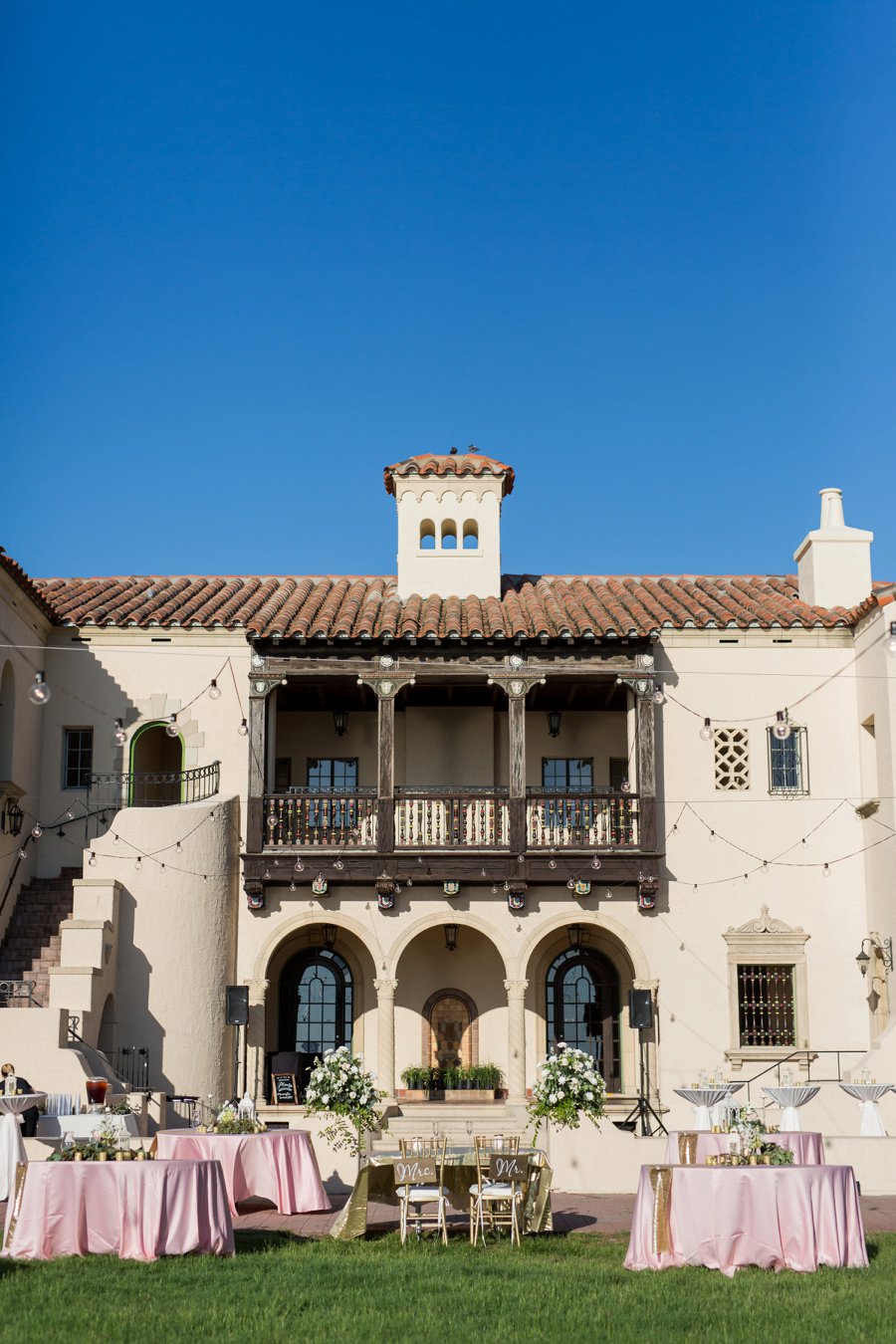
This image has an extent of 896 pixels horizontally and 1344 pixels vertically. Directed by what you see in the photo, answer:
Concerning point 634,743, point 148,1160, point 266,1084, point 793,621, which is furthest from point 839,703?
point 148,1160

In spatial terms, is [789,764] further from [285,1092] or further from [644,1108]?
[285,1092]

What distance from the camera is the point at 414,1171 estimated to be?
13.0 meters

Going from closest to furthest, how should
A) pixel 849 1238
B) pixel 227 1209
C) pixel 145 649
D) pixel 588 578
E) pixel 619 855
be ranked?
pixel 849 1238 → pixel 227 1209 → pixel 619 855 → pixel 145 649 → pixel 588 578

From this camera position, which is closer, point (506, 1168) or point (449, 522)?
point (506, 1168)

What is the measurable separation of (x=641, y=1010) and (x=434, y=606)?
688cm

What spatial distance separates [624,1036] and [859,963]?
141 inches

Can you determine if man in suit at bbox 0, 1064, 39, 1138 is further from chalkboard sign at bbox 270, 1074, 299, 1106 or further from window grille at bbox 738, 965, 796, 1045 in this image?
window grille at bbox 738, 965, 796, 1045

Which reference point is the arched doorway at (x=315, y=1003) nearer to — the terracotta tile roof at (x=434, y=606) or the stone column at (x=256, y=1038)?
the stone column at (x=256, y=1038)

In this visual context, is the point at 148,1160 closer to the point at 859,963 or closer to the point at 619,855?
the point at 619,855

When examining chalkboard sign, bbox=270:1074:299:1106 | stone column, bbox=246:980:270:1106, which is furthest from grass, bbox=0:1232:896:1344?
stone column, bbox=246:980:270:1106

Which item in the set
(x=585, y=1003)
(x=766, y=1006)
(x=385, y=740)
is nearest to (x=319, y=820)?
(x=385, y=740)

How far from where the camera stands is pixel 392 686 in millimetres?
22516

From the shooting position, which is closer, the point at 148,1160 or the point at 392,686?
the point at 148,1160

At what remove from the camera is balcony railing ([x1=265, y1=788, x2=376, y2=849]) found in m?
22.5
